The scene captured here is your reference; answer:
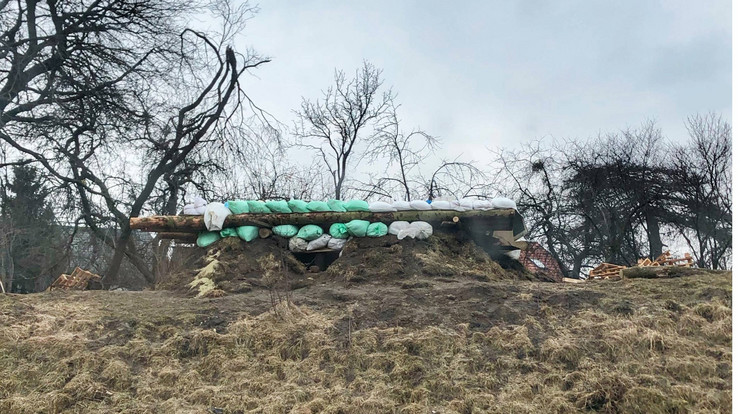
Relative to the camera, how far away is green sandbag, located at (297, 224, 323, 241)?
8.09m

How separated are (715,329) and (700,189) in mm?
9882

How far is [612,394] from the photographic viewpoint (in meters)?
4.21

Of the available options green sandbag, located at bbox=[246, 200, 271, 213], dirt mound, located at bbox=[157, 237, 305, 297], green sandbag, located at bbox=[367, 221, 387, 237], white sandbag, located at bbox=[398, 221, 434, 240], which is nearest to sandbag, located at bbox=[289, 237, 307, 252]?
dirt mound, located at bbox=[157, 237, 305, 297]

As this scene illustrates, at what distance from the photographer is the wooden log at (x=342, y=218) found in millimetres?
8086

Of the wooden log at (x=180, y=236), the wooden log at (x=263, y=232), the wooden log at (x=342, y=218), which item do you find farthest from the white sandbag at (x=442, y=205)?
the wooden log at (x=180, y=236)

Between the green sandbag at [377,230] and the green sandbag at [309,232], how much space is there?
2.47 feet

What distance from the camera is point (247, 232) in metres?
8.03

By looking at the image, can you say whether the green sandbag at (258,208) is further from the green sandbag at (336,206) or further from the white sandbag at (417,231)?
the white sandbag at (417,231)

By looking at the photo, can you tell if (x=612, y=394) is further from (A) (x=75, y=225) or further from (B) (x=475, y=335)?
(A) (x=75, y=225)

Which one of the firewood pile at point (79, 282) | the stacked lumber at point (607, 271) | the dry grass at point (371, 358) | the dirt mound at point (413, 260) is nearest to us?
the dry grass at point (371, 358)

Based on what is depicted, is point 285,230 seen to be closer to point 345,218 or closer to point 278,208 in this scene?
point 278,208

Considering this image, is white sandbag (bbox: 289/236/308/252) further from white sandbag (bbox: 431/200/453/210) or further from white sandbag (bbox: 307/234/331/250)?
white sandbag (bbox: 431/200/453/210)

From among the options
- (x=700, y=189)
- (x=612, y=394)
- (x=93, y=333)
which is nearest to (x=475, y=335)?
(x=612, y=394)

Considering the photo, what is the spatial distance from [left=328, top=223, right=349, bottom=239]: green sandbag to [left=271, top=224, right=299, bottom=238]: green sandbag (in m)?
0.56
